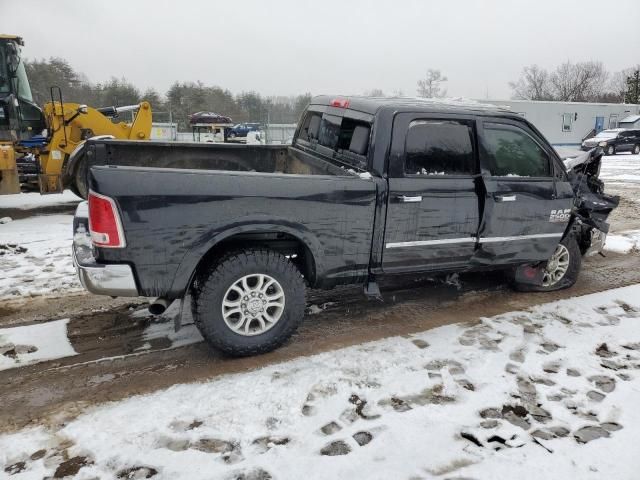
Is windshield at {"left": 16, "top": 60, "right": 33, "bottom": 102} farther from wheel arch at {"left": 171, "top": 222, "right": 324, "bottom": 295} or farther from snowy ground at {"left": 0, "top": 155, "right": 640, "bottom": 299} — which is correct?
wheel arch at {"left": 171, "top": 222, "right": 324, "bottom": 295}

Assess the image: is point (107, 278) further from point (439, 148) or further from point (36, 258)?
point (36, 258)

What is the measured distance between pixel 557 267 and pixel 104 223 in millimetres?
4548

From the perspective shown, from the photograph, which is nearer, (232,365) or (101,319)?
(232,365)

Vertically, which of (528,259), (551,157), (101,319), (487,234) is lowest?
(101,319)

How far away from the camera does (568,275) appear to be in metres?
5.42

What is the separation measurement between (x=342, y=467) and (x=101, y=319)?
2.83m

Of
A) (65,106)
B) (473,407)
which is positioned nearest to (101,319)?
(473,407)

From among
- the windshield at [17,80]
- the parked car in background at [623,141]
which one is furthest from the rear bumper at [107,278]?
the parked car in background at [623,141]

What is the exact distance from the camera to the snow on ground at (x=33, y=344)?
3740 mm

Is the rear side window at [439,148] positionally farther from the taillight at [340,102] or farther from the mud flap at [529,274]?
the mud flap at [529,274]

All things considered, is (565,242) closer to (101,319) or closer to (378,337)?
(378,337)

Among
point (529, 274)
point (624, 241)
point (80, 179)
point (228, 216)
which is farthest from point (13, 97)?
point (624, 241)

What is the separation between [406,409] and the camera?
10.5ft

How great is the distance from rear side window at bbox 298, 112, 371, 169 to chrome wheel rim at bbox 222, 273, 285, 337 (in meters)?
1.28
